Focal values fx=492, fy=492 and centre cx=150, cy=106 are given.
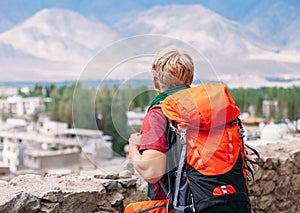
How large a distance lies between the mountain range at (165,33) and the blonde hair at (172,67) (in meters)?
20.8

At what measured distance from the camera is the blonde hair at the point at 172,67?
1.19 meters

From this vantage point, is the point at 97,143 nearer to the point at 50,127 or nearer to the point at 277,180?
the point at 277,180

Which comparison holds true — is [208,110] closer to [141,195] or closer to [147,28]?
[141,195]

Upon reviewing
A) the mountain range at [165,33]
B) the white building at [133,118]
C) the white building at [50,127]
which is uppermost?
the mountain range at [165,33]

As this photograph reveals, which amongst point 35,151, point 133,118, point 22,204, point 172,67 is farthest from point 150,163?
point 35,151

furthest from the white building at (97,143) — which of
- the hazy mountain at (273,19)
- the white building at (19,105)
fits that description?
the hazy mountain at (273,19)

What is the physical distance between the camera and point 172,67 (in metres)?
1.19

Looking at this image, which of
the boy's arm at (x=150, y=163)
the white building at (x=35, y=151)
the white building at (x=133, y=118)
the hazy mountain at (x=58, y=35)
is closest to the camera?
the boy's arm at (x=150, y=163)

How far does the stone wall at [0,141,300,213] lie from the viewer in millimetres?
1474

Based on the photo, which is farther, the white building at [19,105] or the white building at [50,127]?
the white building at [50,127]

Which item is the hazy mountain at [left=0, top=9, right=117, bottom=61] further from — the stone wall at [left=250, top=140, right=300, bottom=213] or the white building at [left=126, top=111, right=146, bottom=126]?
the white building at [left=126, top=111, right=146, bottom=126]

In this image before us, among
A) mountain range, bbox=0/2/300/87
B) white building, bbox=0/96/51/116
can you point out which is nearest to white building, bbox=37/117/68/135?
white building, bbox=0/96/51/116

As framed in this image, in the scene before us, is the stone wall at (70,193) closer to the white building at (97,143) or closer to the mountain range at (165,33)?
the white building at (97,143)

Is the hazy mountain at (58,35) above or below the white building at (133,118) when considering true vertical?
above
